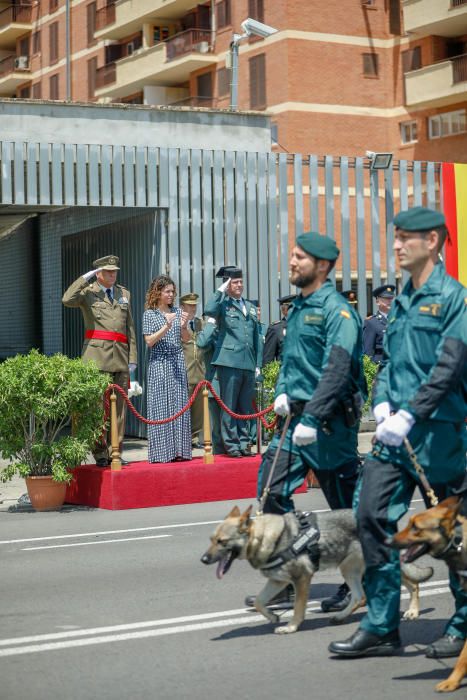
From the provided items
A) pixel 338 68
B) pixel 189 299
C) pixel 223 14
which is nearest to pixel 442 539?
pixel 189 299

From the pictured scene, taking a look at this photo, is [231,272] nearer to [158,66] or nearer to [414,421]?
[414,421]

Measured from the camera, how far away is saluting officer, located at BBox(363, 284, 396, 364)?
674 inches

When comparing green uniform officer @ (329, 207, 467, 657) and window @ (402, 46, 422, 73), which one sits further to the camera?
window @ (402, 46, 422, 73)

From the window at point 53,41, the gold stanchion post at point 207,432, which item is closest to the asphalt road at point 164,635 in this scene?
the gold stanchion post at point 207,432

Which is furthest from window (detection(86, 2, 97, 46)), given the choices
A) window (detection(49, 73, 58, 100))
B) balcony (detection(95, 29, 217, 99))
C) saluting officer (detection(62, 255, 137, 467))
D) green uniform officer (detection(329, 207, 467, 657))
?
green uniform officer (detection(329, 207, 467, 657))

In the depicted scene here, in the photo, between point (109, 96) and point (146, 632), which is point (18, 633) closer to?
point (146, 632)

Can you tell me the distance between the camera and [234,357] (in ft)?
44.8

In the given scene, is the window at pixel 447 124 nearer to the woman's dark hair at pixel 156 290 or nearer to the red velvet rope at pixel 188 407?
the red velvet rope at pixel 188 407

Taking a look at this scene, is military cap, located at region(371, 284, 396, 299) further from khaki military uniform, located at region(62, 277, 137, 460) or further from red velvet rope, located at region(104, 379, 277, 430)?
khaki military uniform, located at region(62, 277, 137, 460)

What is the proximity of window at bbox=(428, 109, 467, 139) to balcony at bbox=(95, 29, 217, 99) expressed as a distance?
10.1 m

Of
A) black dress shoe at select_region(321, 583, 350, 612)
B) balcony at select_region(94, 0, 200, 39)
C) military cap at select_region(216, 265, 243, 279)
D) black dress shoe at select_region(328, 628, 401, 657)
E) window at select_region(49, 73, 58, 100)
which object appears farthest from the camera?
window at select_region(49, 73, 58, 100)

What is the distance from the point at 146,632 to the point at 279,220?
12386 mm

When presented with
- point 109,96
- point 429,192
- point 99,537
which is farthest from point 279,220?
point 109,96

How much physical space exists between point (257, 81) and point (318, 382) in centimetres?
4231
